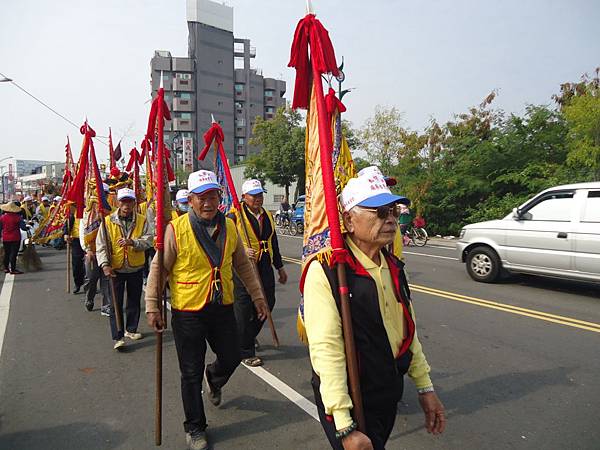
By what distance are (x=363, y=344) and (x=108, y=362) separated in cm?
400

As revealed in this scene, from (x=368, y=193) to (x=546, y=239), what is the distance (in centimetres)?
721

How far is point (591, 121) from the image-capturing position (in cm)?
1438

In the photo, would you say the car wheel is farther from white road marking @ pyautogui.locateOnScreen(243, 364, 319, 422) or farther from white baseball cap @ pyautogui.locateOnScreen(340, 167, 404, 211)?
white baseball cap @ pyautogui.locateOnScreen(340, 167, 404, 211)

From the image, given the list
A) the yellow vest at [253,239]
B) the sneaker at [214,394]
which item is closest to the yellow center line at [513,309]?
the yellow vest at [253,239]

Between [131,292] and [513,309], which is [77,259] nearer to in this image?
[131,292]

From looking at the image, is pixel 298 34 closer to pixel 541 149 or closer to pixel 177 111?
pixel 541 149

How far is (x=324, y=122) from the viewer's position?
217 cm

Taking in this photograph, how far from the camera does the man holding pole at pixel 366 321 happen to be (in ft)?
5.97

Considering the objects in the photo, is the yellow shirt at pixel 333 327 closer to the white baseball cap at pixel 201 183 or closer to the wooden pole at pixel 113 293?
the white baseball cap at pixel 201 183

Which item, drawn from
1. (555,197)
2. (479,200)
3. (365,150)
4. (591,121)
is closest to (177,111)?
(365,150)

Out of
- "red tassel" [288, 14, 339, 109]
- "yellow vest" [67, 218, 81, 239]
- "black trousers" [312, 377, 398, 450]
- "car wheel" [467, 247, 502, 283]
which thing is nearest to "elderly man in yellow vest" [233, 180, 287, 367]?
"red tassel" [288, 14, 339, 109]

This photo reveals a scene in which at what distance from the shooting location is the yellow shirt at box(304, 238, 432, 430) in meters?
1.75

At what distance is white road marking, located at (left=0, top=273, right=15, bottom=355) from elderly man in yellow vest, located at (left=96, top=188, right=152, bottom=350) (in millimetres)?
1650

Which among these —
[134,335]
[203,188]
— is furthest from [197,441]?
[134,335]
